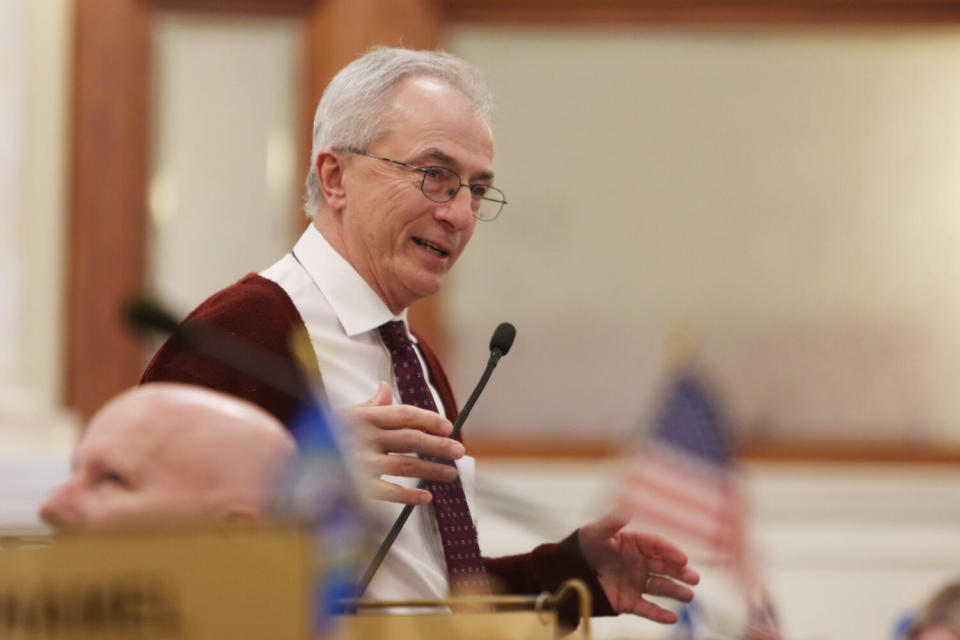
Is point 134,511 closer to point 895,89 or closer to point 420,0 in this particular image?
point 420,0

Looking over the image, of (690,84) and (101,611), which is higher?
(690,84)

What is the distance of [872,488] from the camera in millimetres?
4469

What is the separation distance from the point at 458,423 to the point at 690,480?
2530 mm

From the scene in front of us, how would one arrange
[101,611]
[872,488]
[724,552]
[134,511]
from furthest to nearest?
[872,488] < [724,552] < [134,511] < [101,611]

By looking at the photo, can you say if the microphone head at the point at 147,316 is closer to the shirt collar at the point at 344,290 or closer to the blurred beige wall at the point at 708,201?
the shirt collar at the point at 344,290

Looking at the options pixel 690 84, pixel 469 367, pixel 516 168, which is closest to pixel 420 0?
pixel 516 168

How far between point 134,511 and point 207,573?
159mm

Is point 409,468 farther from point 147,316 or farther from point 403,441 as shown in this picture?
point 147,316

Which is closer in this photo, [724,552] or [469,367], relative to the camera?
[724,552]

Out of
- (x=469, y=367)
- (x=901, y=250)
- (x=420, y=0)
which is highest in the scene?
(x=420, y=0)

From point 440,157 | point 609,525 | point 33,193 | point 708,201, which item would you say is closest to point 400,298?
point 440,157

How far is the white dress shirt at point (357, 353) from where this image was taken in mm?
1520

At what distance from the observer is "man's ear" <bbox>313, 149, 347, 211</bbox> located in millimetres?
1784

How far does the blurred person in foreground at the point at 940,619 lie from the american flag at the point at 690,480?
0.69 m
